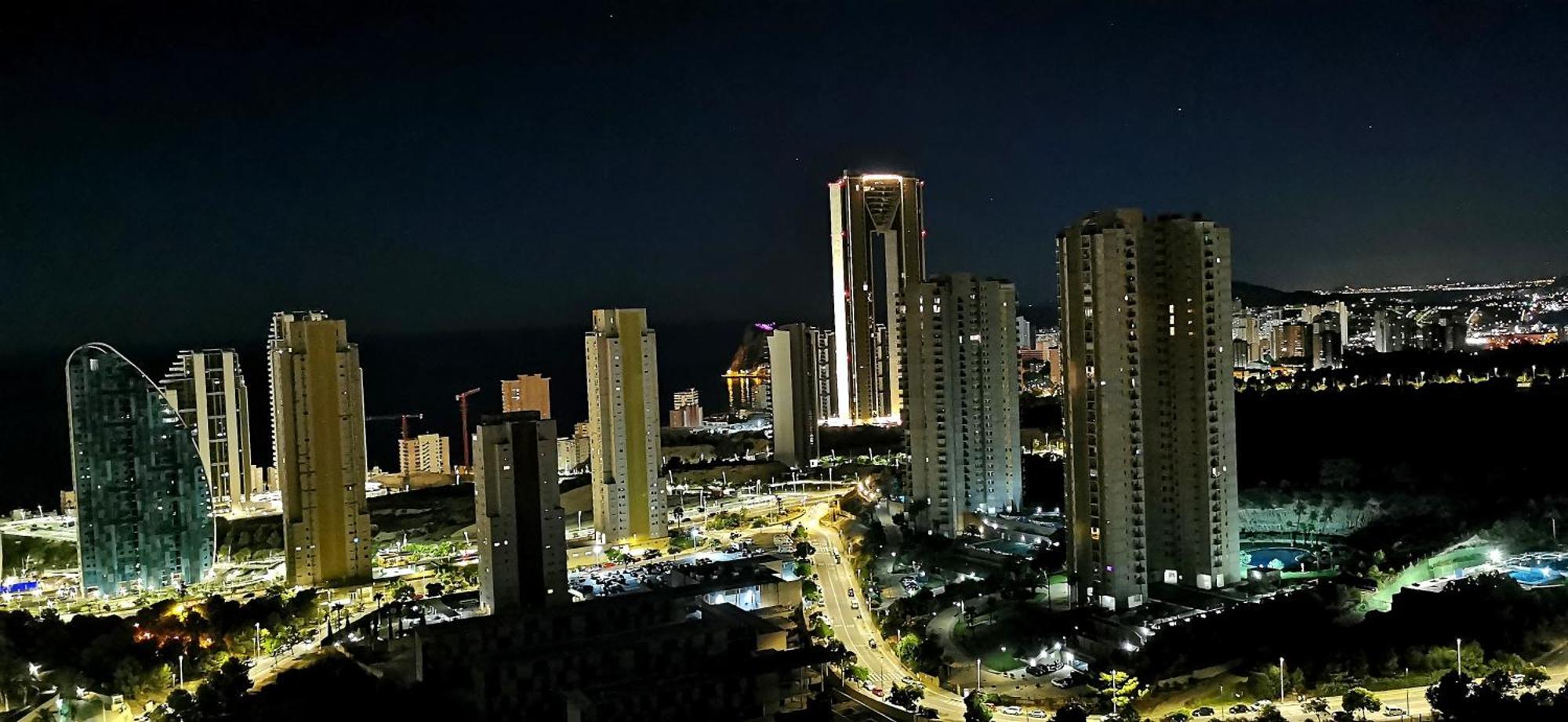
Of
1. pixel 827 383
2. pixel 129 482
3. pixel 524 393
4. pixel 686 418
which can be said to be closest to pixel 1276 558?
pixel 129 482

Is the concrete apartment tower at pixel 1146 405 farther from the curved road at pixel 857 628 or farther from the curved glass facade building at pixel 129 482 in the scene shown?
the curved glass facade building at pixel 129 482

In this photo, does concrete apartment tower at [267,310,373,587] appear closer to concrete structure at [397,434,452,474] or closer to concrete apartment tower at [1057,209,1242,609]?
concrete apartment tower at [1057,209,1242,609]

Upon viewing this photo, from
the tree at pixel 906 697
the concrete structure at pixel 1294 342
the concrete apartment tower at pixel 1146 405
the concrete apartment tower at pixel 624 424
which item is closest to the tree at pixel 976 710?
the tree at pixel 906 697

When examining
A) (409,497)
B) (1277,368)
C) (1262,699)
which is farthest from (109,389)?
(1277,368)

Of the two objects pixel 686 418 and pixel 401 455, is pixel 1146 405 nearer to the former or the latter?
pixel 401 455

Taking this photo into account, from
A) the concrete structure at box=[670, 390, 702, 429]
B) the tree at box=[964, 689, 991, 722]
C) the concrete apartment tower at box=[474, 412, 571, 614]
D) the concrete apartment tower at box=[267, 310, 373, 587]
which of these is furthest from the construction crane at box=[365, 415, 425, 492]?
the tree at box=[964, 689, 991, 722]
